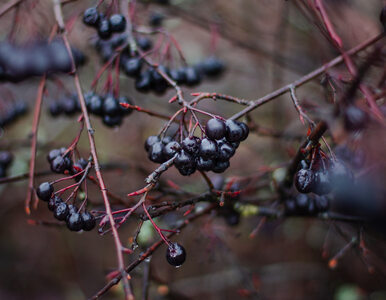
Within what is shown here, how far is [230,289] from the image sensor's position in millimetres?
3039

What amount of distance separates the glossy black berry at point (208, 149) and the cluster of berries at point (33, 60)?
83 centimetres

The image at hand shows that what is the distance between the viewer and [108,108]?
143 cm

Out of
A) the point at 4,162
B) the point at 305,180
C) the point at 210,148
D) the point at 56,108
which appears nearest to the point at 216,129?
the point at 210,148

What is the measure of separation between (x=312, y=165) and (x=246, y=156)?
259 centimetres

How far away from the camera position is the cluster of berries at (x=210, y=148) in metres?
0.98

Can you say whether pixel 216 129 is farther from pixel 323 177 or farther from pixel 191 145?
pixel 323 177

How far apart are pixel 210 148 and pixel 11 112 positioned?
1600 mm

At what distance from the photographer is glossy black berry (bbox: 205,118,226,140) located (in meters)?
0.98

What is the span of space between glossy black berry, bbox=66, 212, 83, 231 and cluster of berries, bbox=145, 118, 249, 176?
32 centimetres

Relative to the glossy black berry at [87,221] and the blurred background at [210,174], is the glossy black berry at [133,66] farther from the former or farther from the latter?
the blurred background at [210,174]

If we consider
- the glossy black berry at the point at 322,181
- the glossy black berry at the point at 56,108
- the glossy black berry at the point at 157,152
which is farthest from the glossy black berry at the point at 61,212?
the glossy black berry at the point at 56,108

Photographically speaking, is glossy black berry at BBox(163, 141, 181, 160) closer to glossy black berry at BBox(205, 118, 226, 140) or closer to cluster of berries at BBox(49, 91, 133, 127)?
glossy black berry at BBox(205, 118, 226, 140)

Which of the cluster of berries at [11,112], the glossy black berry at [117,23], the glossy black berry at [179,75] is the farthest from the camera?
the cluster of berries at [11,112]

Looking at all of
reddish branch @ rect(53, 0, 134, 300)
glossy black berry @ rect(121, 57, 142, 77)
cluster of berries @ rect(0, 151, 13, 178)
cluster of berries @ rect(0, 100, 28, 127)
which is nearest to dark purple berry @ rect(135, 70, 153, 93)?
glossy black berry @ rect(121, 57, 142, 77)
